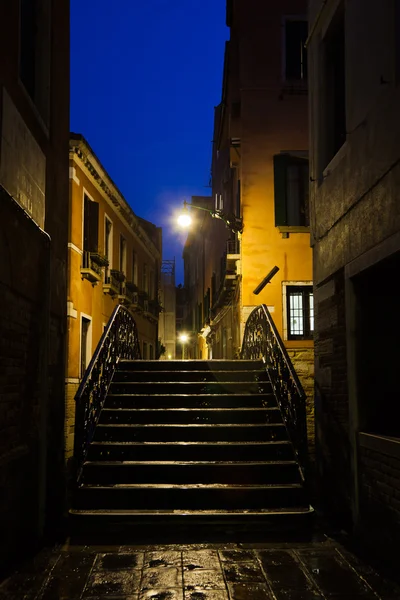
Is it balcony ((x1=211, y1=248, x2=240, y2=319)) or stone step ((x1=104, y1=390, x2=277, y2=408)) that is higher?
balcony ((x1=211, y1=248, x2=240, y2=319))

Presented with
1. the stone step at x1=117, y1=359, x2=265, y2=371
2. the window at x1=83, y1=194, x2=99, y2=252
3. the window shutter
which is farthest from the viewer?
the window at x1=83, y1=194, x2=99, y2=252

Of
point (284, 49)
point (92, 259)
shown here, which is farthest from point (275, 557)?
point (284, 49)

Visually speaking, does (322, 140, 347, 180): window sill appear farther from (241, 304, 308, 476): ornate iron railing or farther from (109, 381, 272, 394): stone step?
(109, 381, 272, 394): stone step

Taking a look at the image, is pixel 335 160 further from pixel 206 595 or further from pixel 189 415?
pixel 206 595

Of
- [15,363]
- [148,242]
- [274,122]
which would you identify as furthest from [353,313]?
[148,242]

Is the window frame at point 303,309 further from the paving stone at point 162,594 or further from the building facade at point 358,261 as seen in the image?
the paving stone at point 162,594

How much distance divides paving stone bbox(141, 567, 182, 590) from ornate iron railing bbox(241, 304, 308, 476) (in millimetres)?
2183

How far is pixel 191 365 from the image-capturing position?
31.2 feet

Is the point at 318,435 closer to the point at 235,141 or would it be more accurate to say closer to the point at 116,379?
the point at 116,379

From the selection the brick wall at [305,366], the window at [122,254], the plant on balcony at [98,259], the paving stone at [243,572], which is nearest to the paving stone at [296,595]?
the paving stone at [243,572]

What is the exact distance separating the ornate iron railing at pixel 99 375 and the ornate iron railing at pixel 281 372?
229 cm

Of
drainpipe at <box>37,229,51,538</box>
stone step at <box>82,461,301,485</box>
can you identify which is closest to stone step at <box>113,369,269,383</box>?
stone step at <box>82,461,301,485</box>

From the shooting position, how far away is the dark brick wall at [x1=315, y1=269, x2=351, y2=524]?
6.24m

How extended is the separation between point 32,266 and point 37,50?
9.84ft
